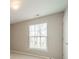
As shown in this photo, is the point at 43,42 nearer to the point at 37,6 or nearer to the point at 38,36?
the point at 38,36

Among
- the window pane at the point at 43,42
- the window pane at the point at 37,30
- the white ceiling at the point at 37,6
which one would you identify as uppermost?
the white ceiling at the point at 37,6

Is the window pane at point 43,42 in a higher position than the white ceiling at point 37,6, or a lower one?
lower

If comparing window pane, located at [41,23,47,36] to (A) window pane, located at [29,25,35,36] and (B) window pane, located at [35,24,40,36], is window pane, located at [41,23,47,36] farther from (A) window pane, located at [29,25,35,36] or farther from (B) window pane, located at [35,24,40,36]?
(A) window pane, located at [29,25,35,36]

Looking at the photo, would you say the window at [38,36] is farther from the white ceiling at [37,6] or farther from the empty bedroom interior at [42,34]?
the white ceiling at [37,6]

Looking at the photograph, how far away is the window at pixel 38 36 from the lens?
593 cm

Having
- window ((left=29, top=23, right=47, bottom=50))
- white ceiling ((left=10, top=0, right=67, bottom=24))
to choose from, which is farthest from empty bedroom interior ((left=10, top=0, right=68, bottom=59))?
white ceiling ((left=10, top=0, right=67, bottom=24))

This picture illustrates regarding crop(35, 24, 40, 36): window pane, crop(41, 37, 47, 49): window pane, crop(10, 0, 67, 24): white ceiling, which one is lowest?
crop(41, 37, 47, 49): window pane

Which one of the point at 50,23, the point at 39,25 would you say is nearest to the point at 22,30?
the point at 39,25

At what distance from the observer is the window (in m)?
5.93

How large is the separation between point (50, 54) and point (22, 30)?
2.46 meters

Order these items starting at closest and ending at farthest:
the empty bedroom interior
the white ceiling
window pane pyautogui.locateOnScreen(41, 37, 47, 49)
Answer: the white ceiling
the empty bedroom interior
window pane pyautogui.locateOnScreen(41, 37, 47, 49)

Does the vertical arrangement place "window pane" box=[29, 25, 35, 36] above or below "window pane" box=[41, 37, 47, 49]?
above

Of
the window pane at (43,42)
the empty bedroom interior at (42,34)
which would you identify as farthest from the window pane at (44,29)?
the window pane at (43,42)

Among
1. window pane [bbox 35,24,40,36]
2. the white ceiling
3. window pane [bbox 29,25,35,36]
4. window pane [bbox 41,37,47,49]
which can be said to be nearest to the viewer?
the white ceiling
